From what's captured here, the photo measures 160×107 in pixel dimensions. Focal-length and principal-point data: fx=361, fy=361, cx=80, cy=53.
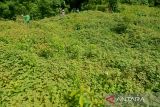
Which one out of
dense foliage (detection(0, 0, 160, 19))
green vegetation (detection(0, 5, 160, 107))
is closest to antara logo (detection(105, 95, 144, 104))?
green vegetation (detection(0, 5, 160, 107))

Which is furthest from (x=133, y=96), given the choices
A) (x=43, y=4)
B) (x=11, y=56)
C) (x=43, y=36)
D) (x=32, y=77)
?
(x=43, y=4)

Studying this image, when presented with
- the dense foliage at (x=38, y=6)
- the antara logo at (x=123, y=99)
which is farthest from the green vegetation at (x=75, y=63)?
the dense foliage at (x=38, y=6)

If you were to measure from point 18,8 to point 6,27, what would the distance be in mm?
9729

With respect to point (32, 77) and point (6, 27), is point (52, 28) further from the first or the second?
point (32, 77)

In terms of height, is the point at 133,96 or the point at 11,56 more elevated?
the point at 11,56

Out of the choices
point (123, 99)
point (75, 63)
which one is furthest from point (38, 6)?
point (123, 99)

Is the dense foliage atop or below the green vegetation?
below

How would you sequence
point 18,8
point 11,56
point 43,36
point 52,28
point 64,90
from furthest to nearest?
point 18,8 < point 52,28 < point 43,36 < point 11,56 < point 64,90

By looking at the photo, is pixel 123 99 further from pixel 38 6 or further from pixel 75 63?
pixel 38 6

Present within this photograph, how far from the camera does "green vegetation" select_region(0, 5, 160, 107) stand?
852 cm

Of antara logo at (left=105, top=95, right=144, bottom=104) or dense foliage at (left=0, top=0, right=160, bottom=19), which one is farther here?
dense foliage at (left=0, top=0, right=160, bottom=19)

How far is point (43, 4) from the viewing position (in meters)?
23.7

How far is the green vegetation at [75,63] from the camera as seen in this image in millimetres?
8516

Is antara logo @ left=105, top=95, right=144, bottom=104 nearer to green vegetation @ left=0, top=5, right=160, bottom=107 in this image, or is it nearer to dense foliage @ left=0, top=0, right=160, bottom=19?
green vegetation @ left=0, top=5, right=160, bottom=107
